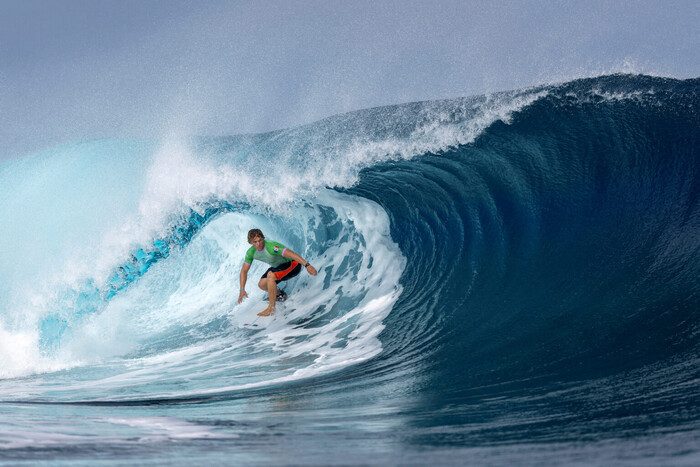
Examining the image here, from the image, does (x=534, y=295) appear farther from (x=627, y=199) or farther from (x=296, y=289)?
(x=296, y=289)

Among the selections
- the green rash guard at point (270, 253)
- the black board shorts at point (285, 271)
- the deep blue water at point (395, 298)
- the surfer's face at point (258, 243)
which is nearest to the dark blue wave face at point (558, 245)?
the deep blue water at point (395, 298)

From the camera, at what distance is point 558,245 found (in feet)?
17.4

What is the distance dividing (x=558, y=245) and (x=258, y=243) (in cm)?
311

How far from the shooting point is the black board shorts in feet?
21.9

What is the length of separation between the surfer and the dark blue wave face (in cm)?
135

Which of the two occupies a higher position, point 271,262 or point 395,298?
point 271,262

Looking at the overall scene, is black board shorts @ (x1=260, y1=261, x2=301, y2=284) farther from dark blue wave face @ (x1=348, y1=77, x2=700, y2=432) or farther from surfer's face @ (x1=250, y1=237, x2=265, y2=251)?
dark blue wave face @ (x1=348, y1=77, x2=700, y2=432)

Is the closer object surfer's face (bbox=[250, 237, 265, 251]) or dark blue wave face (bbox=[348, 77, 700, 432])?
dark blue wave face (bbox=[348, 77, 700, 432])

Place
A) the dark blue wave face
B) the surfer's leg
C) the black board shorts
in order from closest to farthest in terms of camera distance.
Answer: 1. the dark blue wave face
2. the surfer's leg
3. the black board shorts

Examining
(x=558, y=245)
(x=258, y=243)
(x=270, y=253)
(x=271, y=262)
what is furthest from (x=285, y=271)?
(x=558, y=245)

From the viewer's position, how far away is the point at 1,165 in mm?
17312

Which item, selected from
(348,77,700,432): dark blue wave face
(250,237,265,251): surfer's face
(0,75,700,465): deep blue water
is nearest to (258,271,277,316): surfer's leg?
(0,75,700,465): deep blue water

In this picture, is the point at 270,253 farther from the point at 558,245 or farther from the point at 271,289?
the point at 558,245

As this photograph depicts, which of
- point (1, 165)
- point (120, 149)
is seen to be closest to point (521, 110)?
point (120, 149)
